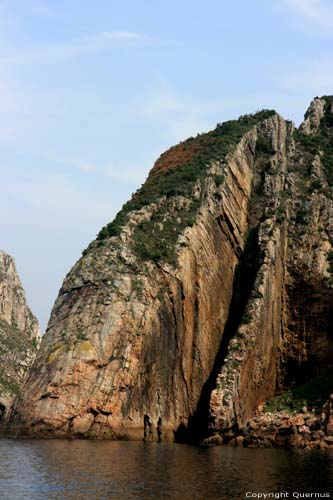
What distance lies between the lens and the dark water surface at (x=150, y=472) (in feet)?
126

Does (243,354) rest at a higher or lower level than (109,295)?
lower

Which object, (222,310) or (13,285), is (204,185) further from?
(13,285)

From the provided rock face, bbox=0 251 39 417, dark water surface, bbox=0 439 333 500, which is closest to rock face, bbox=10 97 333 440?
dark water surface, bbox=0 439 333 500

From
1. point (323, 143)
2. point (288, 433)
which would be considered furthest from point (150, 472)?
point (323, 143)

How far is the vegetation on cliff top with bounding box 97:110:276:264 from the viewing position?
82875 mm

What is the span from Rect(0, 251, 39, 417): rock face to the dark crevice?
206 ft

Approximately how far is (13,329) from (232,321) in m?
93.0

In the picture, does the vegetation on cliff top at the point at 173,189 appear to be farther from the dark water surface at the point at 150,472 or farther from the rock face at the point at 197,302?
the dark water surface at the point at 150,472

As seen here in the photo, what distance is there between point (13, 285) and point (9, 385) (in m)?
44.7

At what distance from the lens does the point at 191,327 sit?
80.5 m

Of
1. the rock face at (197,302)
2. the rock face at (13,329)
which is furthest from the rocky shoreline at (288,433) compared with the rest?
the rock face at (13,329)

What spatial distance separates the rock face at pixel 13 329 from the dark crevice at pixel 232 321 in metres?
62.7

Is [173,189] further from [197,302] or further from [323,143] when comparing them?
[323,143]

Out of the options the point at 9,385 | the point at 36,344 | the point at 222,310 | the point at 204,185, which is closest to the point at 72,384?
the point at 222,310
